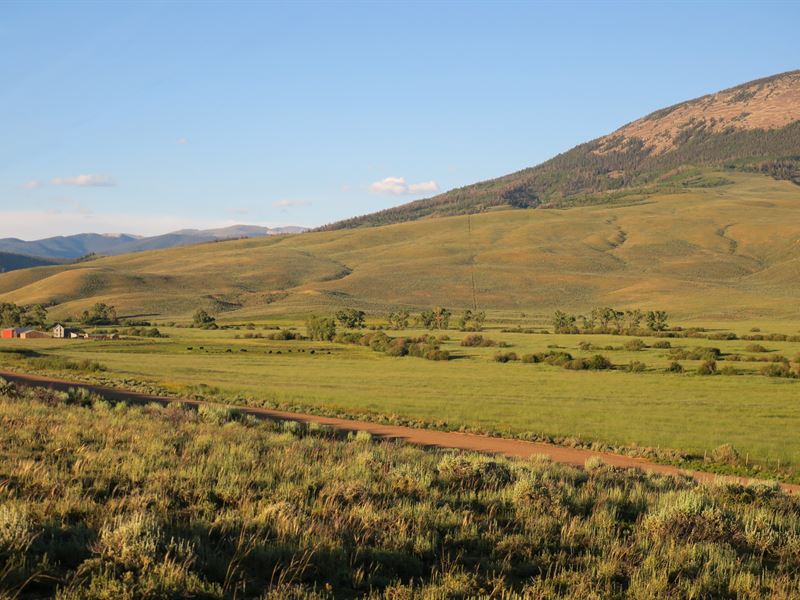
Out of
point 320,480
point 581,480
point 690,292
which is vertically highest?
point 320,480

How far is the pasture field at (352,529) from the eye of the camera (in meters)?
6.98

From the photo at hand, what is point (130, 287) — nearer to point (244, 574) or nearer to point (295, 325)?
point (295, 325)

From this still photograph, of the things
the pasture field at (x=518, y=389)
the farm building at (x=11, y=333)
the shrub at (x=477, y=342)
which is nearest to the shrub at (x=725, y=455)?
the pasture field at (x=518, y=389)

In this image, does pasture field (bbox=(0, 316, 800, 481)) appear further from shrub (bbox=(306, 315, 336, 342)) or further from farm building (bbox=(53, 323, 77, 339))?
farm building (bbox=(53, 323, 77, 339))

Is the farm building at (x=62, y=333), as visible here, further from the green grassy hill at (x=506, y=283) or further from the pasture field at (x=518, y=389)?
the green grassy hill at (x=506, y=283)

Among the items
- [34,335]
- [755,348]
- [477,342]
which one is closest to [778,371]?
[755,348]

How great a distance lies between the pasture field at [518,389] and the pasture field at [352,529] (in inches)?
413

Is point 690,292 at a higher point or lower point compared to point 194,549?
lower

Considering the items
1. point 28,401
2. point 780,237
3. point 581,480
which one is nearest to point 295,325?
point 28,401

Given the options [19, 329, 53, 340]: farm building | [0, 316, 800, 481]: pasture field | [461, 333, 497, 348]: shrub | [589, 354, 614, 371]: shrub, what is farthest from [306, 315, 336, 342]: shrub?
[589, 354, 614, 371]: shrub

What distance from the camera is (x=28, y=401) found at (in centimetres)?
2041

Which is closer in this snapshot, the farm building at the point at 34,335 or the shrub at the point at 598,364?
the shrub at the point at 598,364

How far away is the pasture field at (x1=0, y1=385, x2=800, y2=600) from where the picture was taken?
6980 millimetres

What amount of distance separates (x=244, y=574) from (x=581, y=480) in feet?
26.5
